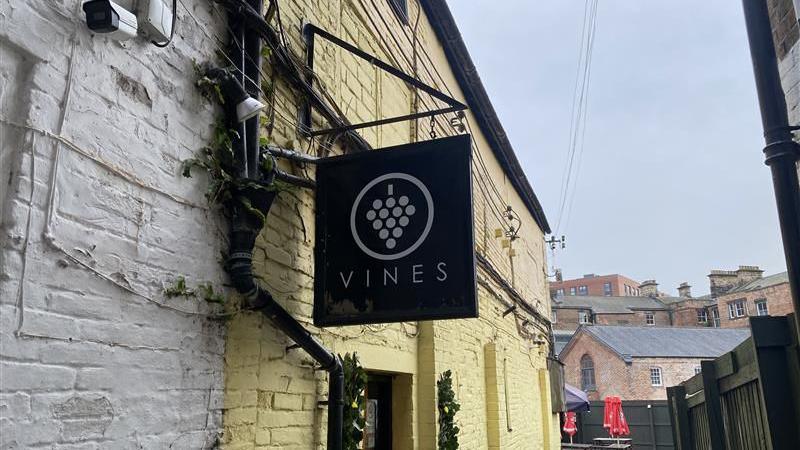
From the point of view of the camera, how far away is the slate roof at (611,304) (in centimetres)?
5400

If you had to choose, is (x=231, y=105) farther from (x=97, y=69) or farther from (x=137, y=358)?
(x=137, y=358)

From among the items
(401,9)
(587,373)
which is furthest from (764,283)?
(401,9)

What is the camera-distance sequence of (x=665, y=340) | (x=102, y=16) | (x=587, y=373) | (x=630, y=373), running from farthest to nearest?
(x=587, y=373), (x=665, y=340), (x=630, y=373), (x=102, y=16)

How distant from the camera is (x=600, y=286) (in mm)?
72375

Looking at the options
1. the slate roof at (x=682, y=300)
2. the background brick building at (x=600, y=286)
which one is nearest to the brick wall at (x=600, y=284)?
the background brick building at (x=600, y=286)

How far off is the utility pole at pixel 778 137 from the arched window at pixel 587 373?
37062mm

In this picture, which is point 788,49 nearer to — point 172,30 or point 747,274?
point 172,30

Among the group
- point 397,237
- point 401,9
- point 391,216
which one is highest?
point 401,9

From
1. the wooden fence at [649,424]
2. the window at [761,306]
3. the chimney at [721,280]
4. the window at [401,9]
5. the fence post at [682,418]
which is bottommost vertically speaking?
the wooden fence at [649,424]

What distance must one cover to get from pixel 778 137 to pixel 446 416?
3529 mm

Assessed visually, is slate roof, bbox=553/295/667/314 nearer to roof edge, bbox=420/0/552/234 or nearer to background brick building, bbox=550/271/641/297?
background brick building, bbox=550/271/641/297

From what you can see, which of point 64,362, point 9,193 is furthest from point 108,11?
point 64,362

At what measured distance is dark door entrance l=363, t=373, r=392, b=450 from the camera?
488cm

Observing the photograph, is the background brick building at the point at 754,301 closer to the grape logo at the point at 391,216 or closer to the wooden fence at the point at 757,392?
the wooden fence at the point at 757,392
